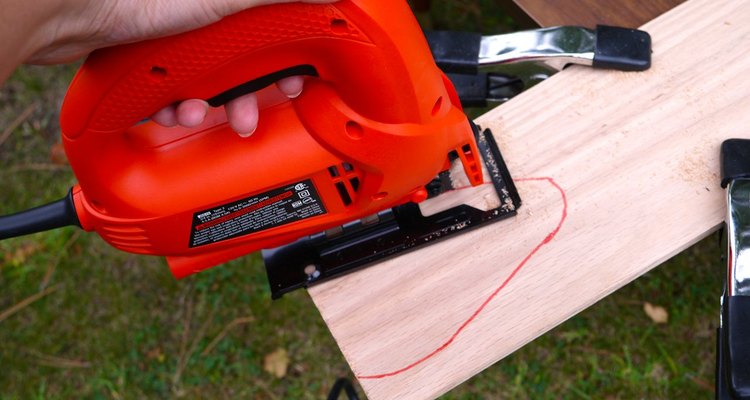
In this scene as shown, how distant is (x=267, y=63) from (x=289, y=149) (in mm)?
210

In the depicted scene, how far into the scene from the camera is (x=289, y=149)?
4.31ft

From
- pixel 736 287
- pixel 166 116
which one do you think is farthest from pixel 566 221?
pixel 166 116

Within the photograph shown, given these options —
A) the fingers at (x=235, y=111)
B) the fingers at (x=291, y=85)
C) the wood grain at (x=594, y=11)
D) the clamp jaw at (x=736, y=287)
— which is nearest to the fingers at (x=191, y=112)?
the fingers at (x=235, y=111)

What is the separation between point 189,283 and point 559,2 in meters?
1.72

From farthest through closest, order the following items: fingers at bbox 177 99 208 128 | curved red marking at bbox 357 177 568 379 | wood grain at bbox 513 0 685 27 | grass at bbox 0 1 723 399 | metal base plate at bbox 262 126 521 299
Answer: grass at bbox 0 1 723 399 → wood grain at bbox 513 0 685 27 → metal base plate at bbox 262 126 521 299 → curved red marking at bbox 357 177 568 379 → fingers at bbox 177 99 208 128

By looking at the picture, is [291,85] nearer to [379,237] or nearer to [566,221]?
[379,237]

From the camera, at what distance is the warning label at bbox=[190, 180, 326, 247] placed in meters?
1.35

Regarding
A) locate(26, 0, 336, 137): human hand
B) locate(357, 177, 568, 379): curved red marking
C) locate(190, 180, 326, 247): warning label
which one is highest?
locate(26, 0, 336, 137): human hand

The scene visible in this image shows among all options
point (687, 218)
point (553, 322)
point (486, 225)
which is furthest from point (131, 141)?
point (687, 218)

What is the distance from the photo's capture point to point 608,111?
4.99ft

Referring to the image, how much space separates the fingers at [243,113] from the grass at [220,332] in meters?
1.31

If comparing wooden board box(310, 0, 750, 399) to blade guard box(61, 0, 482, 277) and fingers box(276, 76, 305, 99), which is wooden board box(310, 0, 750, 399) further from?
fingers box(276, 76, 305, 99)

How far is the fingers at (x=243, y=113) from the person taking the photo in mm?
1246

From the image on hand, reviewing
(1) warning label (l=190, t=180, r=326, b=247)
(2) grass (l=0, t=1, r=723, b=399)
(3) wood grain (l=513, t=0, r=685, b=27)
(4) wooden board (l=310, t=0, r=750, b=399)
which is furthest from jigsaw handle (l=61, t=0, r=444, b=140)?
(2) grass (l=0, t=1, r=723, b=399)
